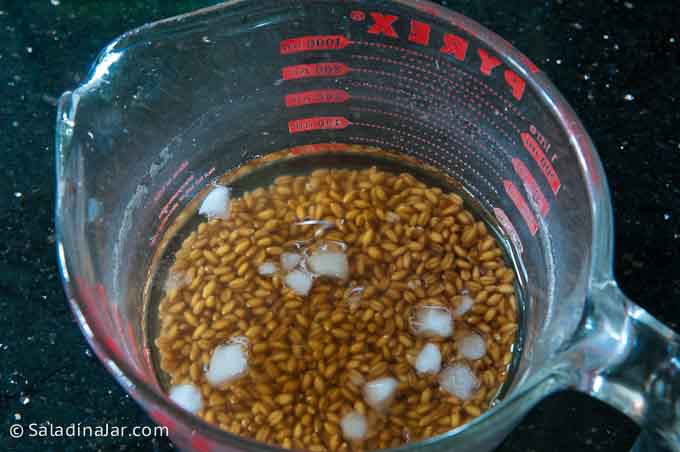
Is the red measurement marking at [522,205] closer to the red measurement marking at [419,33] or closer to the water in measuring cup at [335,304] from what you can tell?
the water in measuring cup at [335,304]

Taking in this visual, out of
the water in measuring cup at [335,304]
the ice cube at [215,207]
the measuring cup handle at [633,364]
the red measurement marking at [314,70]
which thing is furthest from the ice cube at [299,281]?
the measuring cup handle at [633,364]

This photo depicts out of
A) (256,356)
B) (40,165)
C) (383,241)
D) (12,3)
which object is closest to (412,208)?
(383,241)

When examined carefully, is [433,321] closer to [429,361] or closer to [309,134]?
[429,361]

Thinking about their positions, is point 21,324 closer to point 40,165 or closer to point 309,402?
point 40,165

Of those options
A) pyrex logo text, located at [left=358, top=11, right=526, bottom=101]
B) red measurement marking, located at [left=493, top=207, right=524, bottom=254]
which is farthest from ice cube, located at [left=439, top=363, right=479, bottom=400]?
pyrex logo text, located at [left=358, top=11, right=526, bottom=101]

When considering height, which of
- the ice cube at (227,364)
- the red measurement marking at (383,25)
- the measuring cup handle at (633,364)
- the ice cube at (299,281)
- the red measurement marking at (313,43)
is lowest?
the measuring cup handle at (633,364)

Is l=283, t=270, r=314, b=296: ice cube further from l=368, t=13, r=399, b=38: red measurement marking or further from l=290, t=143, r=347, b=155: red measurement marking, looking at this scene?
l=368, t=13, r=399, b=38: red measurement marking

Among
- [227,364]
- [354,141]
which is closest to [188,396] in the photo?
[227,364]
